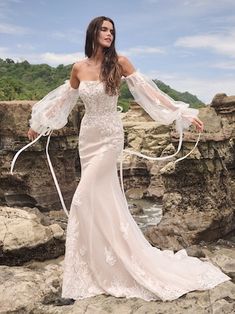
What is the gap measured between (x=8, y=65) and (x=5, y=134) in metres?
51.2

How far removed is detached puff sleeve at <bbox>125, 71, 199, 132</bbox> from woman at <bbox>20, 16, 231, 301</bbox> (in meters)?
0.01

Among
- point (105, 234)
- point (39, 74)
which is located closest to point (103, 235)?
point (105, 234)

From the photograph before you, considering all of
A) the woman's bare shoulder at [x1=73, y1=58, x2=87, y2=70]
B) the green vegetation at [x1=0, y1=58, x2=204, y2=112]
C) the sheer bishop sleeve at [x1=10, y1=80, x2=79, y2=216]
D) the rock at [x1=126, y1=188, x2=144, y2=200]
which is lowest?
the rock at [x1=126, y1=188, x2=144, y2=200]

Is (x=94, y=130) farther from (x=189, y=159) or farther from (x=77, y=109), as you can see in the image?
(x=77, y=109)

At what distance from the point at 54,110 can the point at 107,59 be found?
3.26ft

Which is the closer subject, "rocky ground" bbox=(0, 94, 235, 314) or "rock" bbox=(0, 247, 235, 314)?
"rock" bbox=(0, 247, 235, 314)

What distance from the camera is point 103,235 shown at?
4.74 metres

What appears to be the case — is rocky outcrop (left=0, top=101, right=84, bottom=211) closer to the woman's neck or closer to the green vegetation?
the woman's neck

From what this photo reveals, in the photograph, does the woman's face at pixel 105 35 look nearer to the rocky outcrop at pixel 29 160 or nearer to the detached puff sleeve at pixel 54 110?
the detached puff sleeve at pixel 54 110

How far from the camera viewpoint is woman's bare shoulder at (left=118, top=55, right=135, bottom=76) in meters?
4.72

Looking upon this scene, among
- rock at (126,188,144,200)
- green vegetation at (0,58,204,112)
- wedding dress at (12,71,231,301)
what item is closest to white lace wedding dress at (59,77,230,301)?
wedding dress at (12,71,231,301)

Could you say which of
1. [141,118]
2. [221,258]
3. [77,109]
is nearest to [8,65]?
[141,118]

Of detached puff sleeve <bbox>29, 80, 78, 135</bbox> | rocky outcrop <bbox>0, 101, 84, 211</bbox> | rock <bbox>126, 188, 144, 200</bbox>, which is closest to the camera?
detached puff sleeve <bbox>29, 80, 78, 135</bbox>

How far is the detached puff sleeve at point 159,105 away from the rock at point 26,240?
2.96m
